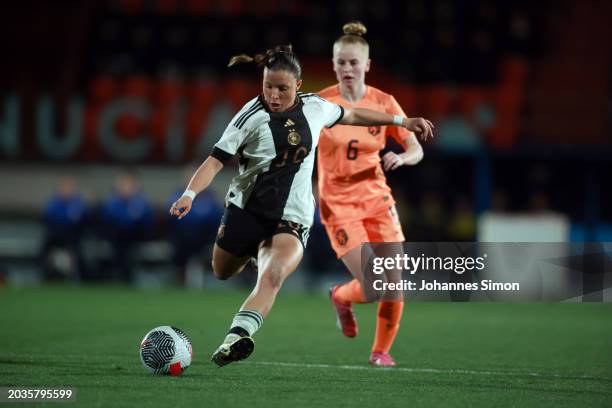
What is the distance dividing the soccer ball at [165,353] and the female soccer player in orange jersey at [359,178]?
166 centimetres

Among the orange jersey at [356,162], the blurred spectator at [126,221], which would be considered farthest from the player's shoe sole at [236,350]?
the blurred spectator at [126,221]

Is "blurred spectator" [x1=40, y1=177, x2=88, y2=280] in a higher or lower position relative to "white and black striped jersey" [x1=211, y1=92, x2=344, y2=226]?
lower

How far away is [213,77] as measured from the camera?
2089cm

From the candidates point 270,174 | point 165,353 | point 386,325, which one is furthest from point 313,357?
point 270,174

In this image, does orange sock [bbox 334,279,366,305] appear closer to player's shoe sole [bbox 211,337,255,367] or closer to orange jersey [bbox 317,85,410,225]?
orange jersey [bbox 317,85,410,225]

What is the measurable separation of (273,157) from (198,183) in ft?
1.84

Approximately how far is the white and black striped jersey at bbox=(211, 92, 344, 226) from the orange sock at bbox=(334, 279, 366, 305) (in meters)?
1.49

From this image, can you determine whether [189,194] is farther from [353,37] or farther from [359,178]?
[353,37]

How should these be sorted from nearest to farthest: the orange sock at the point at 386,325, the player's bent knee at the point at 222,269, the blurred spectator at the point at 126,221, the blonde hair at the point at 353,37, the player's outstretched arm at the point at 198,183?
the player's outstretched arm at the point at 198,183 < the player's bent knee at the point at 222,269 < the blonde hair at the point at 353,37 < the orange sock at the point at 386,325 < the blurred spectator at the point at 126,221

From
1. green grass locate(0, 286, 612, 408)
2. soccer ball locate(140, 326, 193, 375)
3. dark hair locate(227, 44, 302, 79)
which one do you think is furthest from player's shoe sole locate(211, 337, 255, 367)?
dark hair locate(227, 44, 302, 79)

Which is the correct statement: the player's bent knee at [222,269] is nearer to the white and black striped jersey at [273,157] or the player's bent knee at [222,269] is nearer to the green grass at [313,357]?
Answer: the white and black striped jersey at [273,157]

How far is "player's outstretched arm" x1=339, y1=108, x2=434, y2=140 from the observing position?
22.0 ft

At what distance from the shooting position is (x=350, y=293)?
26.2 ft

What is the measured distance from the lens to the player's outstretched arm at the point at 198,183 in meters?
5.79
